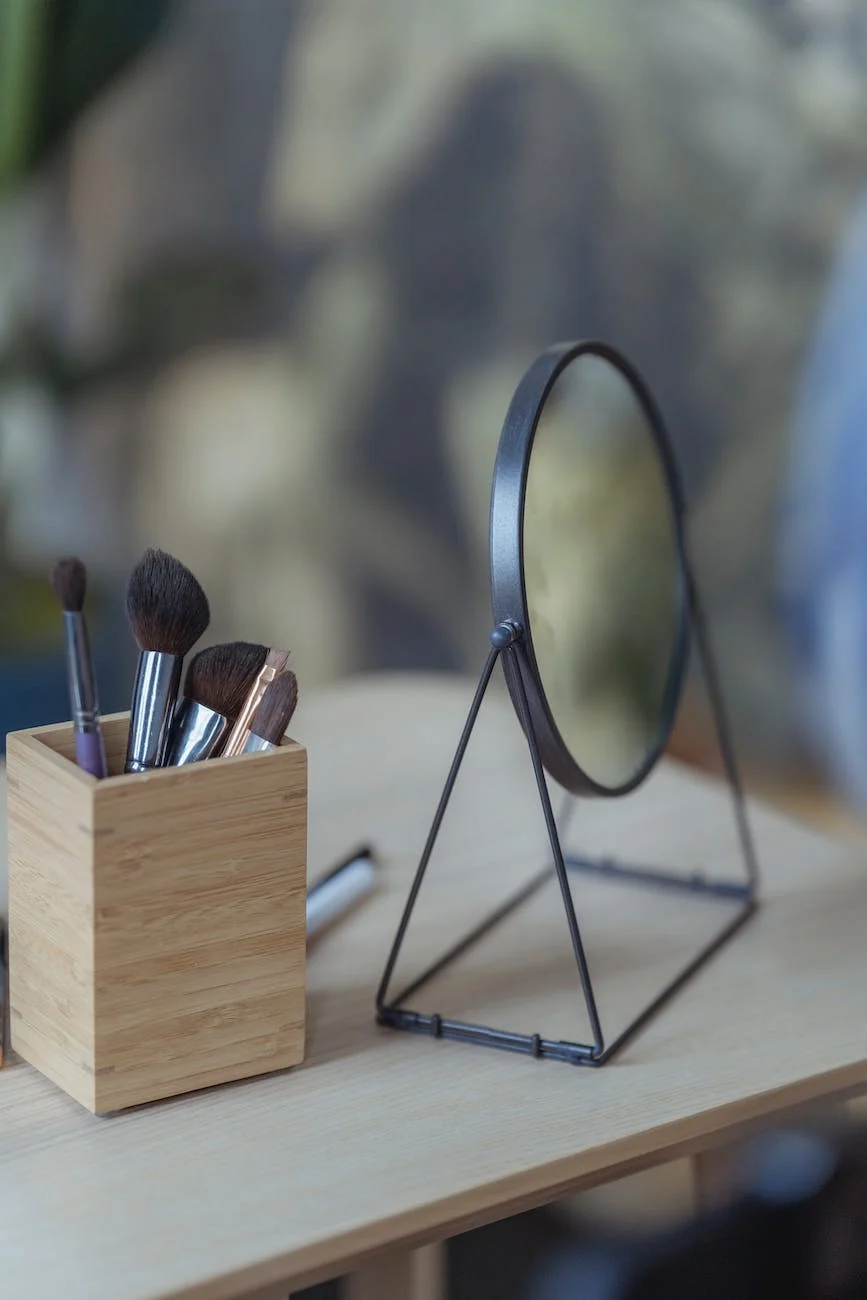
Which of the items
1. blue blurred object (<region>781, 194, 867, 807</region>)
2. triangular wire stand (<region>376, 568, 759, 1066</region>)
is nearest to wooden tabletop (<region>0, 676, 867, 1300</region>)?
triangular wire stand (<region>376, 568, 759, 1066</region>)

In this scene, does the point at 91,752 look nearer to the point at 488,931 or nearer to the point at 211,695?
the point at 211,695

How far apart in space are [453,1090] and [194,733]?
0.53 feet

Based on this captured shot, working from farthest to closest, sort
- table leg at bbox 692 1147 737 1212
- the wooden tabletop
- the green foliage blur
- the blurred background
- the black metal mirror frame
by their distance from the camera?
the blurred background
the green foliage blur
table leg at bbox 692 1147 737 1212
the black metal mirror frame
the wooden tabletop

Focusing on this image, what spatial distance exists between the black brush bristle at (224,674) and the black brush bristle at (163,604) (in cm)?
1

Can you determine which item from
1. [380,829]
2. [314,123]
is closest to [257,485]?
[314,123]

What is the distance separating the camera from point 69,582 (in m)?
0.52

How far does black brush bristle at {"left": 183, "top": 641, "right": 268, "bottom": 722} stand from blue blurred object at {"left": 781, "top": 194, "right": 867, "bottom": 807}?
1259 millimetres

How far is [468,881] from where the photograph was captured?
2.54ft

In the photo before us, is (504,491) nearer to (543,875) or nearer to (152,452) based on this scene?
(543,875)

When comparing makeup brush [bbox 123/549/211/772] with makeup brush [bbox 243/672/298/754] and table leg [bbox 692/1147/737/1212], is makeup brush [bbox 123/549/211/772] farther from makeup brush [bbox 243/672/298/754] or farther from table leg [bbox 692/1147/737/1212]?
table leg [bbox 692/1147/737/1212]

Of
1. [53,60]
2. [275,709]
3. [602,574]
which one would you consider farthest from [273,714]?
[53,60]

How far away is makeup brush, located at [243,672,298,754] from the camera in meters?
0.56

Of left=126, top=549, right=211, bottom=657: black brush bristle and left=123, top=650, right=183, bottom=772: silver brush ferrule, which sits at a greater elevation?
left=126, top=549, right=211, bottom=657: black brush bristle

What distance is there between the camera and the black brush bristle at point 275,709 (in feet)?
1.83
